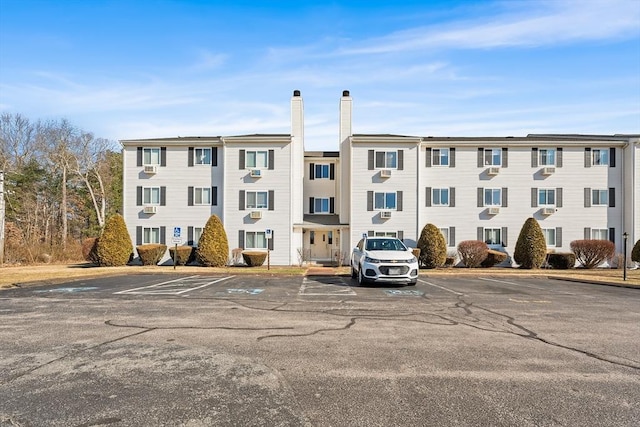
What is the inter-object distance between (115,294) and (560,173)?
96.5 feet

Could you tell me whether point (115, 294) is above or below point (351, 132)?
below

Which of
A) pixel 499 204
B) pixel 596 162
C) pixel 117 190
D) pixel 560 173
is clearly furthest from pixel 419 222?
pixel 117 190

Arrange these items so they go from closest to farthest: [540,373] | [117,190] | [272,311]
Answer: [540,373], [272,311], [117,190]

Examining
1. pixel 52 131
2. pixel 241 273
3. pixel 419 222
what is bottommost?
pixel 241 273

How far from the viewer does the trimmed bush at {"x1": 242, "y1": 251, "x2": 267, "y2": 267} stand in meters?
26.9

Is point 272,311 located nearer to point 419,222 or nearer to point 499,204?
point 419,222

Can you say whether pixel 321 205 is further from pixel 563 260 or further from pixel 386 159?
pixel 563 260

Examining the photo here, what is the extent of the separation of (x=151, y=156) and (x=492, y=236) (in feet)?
82.3

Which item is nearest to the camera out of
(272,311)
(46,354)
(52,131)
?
(46,354)

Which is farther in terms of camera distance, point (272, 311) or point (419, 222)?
point (419, 222)

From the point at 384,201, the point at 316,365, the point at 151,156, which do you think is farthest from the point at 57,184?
the point at 316,365

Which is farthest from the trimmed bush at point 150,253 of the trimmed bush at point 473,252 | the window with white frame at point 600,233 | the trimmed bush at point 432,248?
the window with white frame at point 600,233

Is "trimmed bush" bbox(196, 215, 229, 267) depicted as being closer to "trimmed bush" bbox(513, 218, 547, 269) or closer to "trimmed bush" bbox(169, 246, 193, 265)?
"trimmed bush" bbox(169, 246, 193, 265)

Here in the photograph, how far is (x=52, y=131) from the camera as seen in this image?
42.8m
